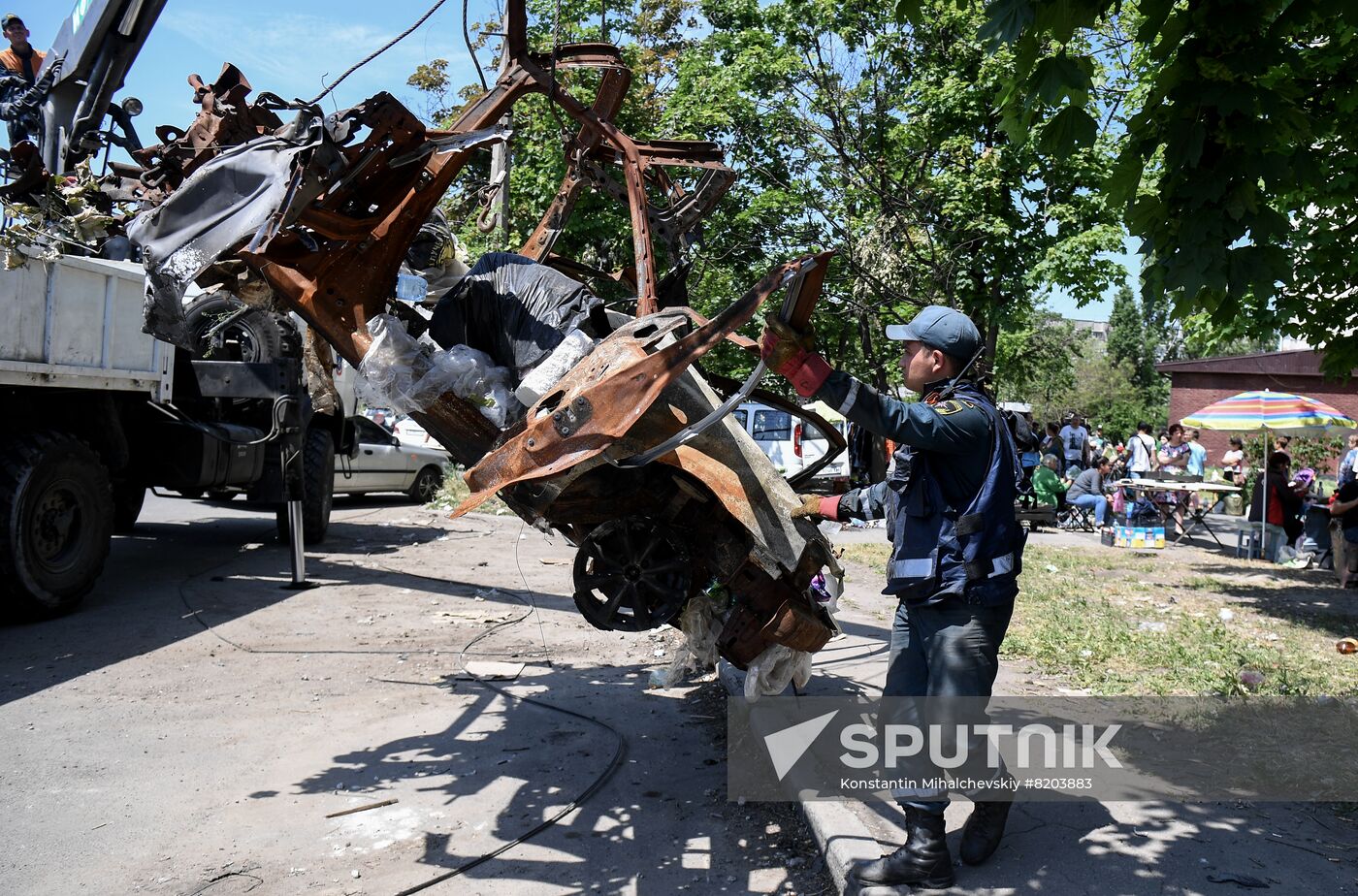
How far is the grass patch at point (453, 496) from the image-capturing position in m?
14.6

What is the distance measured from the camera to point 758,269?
17.9m

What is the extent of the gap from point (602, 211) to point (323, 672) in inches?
439

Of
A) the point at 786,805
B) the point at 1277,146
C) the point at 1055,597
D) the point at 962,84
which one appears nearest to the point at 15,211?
the point at 786,805

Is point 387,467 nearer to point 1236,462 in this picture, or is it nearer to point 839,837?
point 839,837

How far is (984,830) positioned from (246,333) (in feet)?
26.9

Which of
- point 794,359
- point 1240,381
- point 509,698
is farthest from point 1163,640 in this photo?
point 1240,381

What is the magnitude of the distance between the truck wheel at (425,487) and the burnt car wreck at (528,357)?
1190cm

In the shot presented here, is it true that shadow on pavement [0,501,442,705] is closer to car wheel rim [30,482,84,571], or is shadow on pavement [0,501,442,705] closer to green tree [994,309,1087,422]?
car wheel rim [30,482,84,571]

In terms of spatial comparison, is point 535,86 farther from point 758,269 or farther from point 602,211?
point 758,269

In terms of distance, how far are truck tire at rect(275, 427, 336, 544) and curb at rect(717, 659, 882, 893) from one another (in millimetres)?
8257

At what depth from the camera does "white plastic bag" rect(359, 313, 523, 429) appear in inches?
154

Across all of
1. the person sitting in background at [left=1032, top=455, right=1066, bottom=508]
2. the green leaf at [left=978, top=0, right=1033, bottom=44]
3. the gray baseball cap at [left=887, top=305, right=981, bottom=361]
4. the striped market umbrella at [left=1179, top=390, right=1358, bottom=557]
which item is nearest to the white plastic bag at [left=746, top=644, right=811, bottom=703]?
the gray baseball cap at [left=887, top=305, right=981, bottom=361]

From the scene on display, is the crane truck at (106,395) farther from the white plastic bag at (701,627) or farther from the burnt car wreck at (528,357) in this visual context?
the white plastic bag at (701,627)

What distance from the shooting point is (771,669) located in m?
4.05
